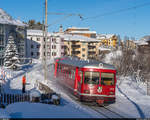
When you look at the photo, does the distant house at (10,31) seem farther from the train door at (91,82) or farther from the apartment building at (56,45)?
the train door at (91,82)

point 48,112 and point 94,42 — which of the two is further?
point 94,42

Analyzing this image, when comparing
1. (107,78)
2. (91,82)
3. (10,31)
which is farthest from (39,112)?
(10,31)

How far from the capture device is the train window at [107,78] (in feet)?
47.2

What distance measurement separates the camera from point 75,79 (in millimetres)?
15508

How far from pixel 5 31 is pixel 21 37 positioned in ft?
18.7

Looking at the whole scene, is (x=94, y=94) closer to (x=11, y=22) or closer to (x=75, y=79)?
(x=75, y=79)

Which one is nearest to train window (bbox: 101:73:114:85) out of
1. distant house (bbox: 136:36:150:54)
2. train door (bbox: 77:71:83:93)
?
train door (bbox: 77:71:83:93)

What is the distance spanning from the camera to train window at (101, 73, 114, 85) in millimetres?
14398

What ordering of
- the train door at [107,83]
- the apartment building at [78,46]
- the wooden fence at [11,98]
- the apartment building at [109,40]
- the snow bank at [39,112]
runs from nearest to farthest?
the snow bank at [39,112] → the wooden fence at [11,98] → the train door at [107,83] → the apartment building at [78,46] → the apartment building at [109,40]

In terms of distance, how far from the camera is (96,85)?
1420 cm

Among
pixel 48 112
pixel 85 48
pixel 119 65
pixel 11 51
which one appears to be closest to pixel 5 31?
pixel 11 51

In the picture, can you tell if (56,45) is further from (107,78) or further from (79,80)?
(107,78)

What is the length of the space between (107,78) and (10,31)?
4101 centimetres

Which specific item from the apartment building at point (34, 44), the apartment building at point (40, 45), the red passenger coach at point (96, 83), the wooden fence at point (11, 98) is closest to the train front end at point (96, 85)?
the red passenger coach at point (96, 83)
